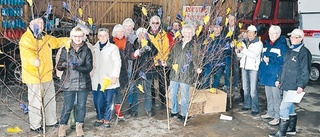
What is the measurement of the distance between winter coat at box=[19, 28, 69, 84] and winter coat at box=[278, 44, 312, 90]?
8.94ft

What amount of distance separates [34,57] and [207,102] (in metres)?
2.55

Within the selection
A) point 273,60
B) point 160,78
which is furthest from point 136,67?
point 273,60

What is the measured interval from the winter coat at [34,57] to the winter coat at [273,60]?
2.74 metres

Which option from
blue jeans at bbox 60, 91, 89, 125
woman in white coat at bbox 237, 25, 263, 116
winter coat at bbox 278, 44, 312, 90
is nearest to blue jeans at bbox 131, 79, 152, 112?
blue jeans at bbox 60, 91, 89, 125

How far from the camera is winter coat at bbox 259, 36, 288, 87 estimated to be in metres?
4.67

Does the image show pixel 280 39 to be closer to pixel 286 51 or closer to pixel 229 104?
pixel 286 51

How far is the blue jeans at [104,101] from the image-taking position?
459cm

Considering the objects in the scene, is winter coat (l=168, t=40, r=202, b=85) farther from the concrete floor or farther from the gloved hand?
the gloved hand

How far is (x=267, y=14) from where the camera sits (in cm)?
861

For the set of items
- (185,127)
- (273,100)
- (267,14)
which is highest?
(267,14)

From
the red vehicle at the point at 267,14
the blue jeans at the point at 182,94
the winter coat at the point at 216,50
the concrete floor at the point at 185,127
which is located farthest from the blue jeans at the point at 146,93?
the red vehicle at the point at 267,14

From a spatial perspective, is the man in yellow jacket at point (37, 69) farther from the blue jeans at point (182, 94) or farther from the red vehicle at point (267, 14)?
the red vehicle at point (267, 14)

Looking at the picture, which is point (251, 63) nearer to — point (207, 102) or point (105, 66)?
point (207, 102)

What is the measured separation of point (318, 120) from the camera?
5.23 metres
